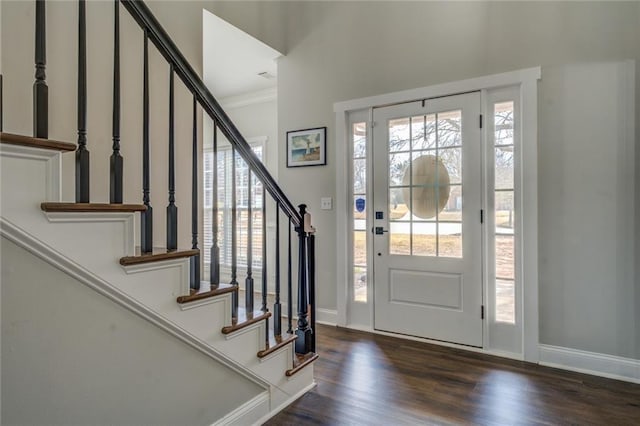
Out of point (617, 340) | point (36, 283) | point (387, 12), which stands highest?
point (387, 12)

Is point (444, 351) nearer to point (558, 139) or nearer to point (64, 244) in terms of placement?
point (558, 139)

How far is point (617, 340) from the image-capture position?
238 cm

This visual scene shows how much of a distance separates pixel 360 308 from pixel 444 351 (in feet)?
2.75

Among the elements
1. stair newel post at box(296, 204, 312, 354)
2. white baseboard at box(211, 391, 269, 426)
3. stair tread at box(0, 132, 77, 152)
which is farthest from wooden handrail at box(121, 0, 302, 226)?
white baseboard at box(211, 391, 269, 426)

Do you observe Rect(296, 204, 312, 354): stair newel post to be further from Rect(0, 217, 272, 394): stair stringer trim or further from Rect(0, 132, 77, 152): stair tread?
Rect(0, 132, 77, 152): stair tread

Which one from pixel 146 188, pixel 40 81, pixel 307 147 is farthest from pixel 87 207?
pixel 307 147

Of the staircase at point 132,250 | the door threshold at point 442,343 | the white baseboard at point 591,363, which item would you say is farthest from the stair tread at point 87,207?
the white baseboard at point 591,363

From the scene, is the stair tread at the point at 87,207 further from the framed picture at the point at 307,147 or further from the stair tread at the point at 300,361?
the framed picture at the point at 307,147

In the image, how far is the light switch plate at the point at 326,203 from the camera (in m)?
3.46

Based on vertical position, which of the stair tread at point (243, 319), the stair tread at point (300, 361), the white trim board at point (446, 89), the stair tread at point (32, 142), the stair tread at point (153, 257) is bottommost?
the stair tread at point (300, 361)

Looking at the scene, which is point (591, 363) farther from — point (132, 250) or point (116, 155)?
point (116, 155)

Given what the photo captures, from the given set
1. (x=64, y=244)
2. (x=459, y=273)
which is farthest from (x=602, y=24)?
(x=64, y=244)

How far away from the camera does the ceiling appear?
10.3ft

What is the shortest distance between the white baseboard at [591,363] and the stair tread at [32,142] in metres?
3.06
